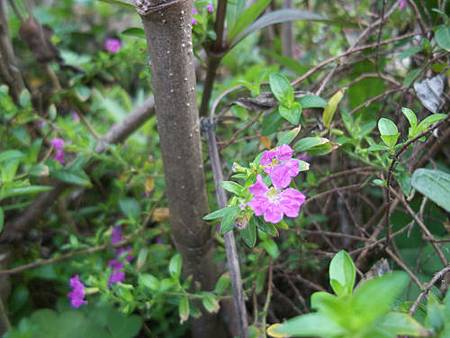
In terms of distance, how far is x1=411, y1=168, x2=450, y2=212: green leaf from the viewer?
0.68 metres

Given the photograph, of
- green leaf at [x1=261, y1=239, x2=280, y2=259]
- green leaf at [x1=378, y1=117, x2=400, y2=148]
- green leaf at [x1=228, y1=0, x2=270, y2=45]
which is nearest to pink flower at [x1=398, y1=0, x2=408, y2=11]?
green leaf at [x1=228, y1=0, x2=270, y2=45]

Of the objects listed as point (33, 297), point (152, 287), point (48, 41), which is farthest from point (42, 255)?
point (48, 41)

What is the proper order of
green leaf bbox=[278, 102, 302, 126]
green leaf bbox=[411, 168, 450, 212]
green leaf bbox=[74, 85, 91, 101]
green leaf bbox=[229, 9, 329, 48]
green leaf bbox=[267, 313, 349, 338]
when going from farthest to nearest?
1. green leaf bbox=[74, 85, 91, 101]
2. green leaf bbox=[229, 9, 329, 48]
3. green leaf bbox=[278, 102, 302, 126]
4. green leaf bbox=[411, 168, 450, 212]
5. green leaf bbox=[267, 313, 349, 338]

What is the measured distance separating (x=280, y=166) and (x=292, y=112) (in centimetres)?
19

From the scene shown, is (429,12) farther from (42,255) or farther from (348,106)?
(42,255)

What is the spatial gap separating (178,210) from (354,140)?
1.06ft

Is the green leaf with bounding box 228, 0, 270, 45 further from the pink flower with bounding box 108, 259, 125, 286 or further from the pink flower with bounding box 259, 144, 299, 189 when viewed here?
the pink flower with bounding box 108, 259, 125, 286

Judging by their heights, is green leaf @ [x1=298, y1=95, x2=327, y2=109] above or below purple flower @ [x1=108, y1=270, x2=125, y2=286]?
above

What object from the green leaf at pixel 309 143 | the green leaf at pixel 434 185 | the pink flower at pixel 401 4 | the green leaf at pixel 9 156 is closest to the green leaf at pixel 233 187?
the green leaf at pixel 309 143

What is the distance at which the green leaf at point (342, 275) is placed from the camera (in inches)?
22.7

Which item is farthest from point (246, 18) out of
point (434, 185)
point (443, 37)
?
point (434, 185)

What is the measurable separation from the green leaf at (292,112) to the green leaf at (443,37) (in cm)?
26

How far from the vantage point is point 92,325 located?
958mm

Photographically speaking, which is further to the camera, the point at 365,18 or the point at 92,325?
the point at 365,18
